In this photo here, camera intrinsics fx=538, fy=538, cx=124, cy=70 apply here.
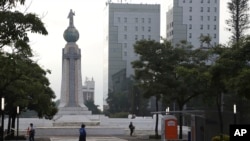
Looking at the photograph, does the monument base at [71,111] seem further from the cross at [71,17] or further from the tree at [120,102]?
the tree at [120,102]

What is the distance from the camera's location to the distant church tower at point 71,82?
292ft

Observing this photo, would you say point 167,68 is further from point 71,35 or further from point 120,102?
point 120,102

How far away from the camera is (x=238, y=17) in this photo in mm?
52812

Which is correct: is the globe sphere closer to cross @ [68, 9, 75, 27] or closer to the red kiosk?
cross @ [68, 9, 75, 27]

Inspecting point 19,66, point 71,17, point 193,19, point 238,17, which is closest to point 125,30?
point 193,19

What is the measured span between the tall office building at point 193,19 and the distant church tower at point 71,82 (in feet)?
157

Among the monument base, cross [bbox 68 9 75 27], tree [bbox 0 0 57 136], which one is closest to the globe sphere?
cross [bbox 68 9 75 27]

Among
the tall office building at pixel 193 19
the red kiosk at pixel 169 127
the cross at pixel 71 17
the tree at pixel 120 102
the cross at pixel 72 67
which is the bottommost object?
the red kiosk at pixel 169 127

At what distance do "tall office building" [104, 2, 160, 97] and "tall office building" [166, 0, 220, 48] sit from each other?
→ 12.7m

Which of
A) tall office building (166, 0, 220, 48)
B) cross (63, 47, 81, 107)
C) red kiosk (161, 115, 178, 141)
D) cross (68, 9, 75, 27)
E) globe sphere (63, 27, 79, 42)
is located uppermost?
tall office building (166, 0, 220, 48)

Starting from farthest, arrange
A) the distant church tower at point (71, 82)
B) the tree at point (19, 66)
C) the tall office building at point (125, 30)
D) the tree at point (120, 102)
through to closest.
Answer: the tall office building at point (125, 30) < the tree at point (120, 102) < the distant church tower at point (71, 82) < the tree at point (19, 66)

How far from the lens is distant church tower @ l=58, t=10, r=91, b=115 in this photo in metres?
88.9

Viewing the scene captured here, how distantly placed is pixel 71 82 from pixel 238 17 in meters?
42.3

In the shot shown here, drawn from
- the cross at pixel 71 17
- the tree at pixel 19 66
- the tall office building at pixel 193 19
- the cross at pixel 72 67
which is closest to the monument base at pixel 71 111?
the cross at pixel 72 67
